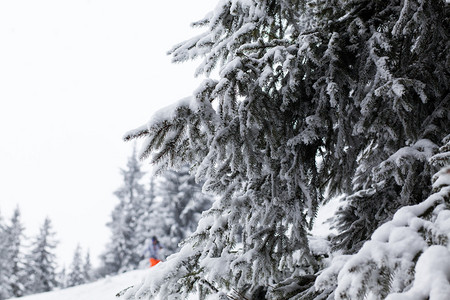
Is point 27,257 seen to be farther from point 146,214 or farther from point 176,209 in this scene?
point 176,209

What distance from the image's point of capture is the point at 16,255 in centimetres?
3959

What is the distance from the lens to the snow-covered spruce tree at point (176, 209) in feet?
97.8

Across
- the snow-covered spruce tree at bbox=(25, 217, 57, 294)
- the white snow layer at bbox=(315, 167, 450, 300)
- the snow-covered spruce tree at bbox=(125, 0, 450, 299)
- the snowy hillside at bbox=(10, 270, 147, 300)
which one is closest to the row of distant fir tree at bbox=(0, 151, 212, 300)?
the snow-covered spruce tree at bbox=(25, 217, 57, 294)

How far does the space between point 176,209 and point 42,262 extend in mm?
19915

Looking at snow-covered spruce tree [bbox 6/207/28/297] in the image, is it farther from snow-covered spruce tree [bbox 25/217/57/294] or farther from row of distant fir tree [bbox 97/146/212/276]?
row of distant fir tree [bbox 97/146/212/276]

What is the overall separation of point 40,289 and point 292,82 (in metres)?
43.2

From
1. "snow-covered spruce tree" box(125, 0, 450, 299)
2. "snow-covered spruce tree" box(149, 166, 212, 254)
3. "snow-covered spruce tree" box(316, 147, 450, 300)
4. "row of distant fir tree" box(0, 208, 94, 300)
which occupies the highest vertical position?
"row of distant fir tree" box(0, 208, 94, 300)

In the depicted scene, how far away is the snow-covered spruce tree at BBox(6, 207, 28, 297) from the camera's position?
35.7 meters

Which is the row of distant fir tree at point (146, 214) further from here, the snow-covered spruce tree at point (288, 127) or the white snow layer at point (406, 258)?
the white snow layer at point (406, 258)

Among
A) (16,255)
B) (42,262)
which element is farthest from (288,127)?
(16,255)

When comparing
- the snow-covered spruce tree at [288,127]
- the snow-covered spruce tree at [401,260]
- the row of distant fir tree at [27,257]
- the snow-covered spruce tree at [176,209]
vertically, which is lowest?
the snow-covered spruce tree at [401,260]

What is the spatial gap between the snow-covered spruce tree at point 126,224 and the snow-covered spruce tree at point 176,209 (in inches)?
192

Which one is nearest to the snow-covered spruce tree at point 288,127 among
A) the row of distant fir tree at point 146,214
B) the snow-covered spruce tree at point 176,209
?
the row of distant fir tree at point 146,214

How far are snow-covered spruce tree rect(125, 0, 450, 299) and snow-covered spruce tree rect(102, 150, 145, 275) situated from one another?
32.6 metres
